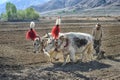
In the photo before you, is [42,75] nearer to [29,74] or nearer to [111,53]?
[29,74]

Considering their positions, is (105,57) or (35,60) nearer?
(35,60)

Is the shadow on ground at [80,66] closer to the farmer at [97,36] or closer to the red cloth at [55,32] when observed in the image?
the red cloth at [55,32]

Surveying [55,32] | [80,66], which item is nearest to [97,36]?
[80,66]

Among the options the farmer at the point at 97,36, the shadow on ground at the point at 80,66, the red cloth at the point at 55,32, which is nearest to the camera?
the shadow on ground at the point at 80,66

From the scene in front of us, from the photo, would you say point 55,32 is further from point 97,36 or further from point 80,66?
point 97,36

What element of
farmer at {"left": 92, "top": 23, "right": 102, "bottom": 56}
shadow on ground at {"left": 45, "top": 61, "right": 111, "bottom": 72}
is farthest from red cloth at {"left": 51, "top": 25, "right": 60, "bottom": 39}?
farmer at {"left": 92, "top": 23, "right": 102, "bottom": 56}

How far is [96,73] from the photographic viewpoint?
13.8 m

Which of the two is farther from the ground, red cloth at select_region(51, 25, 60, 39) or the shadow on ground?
red cloth at select_region(51, 25, 60, 39)

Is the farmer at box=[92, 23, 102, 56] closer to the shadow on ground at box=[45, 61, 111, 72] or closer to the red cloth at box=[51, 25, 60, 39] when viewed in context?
the shadow on ground at box=[45, 61, 111, 72]

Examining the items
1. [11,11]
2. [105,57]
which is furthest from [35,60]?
[11,11]

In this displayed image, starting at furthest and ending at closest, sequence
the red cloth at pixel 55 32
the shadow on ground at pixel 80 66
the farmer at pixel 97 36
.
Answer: the farmer at pixel 97 36 < the red cloth at pixel 55 32 < the shadow on ground at pixel 80 66

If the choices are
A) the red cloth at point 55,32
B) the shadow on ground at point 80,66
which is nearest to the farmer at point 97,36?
the shadow on ground at point 80,66

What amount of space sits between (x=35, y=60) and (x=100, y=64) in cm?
303

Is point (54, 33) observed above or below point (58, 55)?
above
